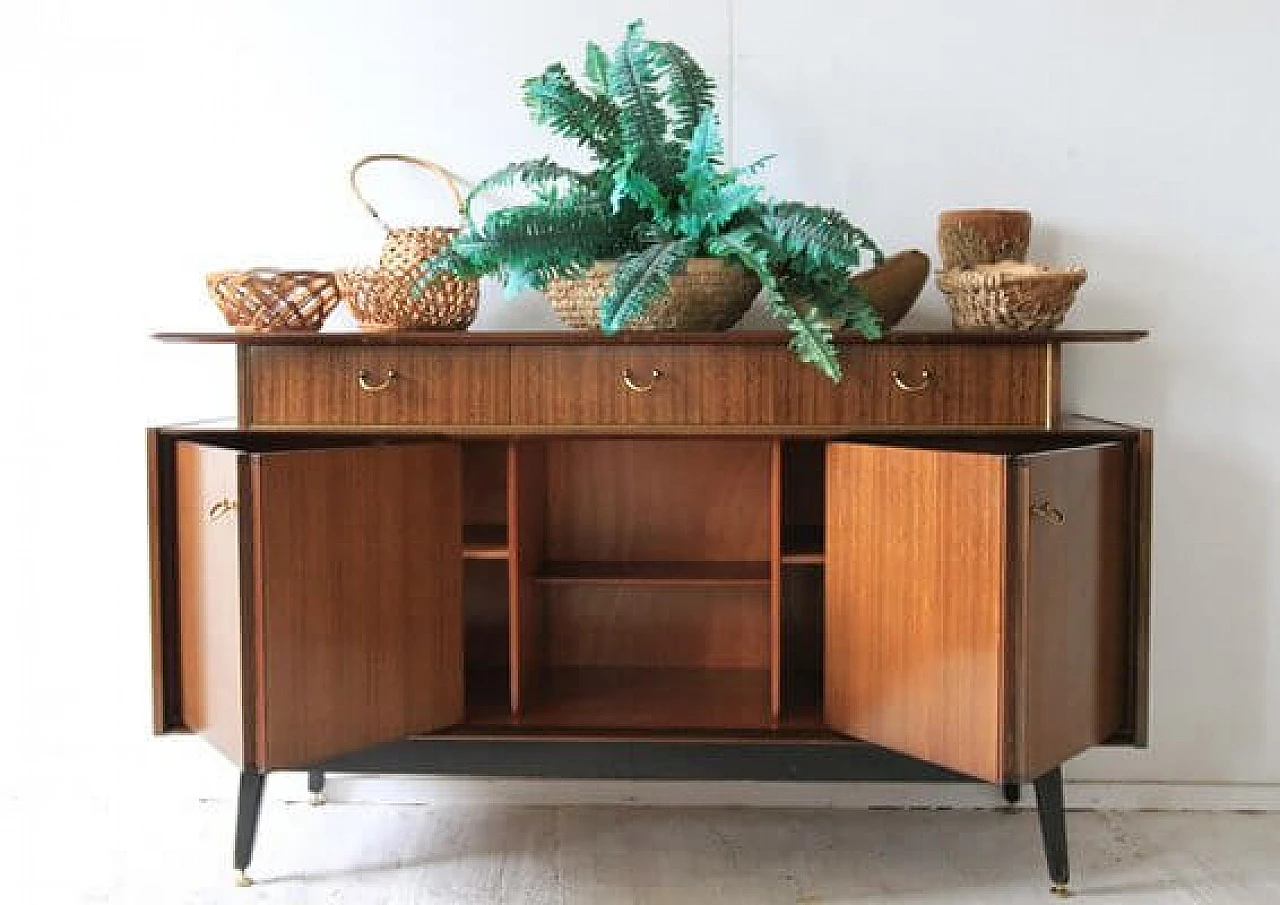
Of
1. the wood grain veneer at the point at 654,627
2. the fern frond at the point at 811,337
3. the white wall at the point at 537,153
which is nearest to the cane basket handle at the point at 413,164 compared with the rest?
the white wall at the point at 537,153

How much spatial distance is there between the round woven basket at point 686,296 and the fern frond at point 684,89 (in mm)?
247

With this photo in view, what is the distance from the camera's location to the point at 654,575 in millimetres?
2281

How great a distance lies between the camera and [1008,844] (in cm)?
229

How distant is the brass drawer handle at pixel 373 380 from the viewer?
2062mm

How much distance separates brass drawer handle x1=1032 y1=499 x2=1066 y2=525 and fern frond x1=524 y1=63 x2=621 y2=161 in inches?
33.0

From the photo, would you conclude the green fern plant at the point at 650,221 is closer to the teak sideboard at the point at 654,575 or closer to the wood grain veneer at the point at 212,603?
the teak sideboard at the point at 654,575

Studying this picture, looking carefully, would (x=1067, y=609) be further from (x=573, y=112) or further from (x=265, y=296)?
(x=265, y=296)

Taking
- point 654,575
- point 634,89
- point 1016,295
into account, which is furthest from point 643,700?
point 634,89

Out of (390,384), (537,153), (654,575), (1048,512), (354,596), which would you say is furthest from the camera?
(537,153)

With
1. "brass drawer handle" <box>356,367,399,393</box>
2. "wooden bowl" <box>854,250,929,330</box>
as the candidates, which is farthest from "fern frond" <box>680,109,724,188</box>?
"brass drawer handle" <box>356,367,399,393</box>

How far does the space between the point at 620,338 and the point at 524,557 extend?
418mm

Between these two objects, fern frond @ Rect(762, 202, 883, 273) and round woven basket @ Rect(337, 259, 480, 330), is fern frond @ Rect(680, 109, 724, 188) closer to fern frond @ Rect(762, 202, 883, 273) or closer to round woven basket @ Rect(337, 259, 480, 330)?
fern frond @ Rect(762, 202, 883, 273)

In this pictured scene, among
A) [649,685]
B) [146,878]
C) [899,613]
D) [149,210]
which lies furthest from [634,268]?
[146,878]

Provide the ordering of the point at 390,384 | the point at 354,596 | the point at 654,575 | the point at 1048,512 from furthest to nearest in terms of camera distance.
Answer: the point at 654,575
the point at 390,384
the point at 354,596
the point at 1048,512
